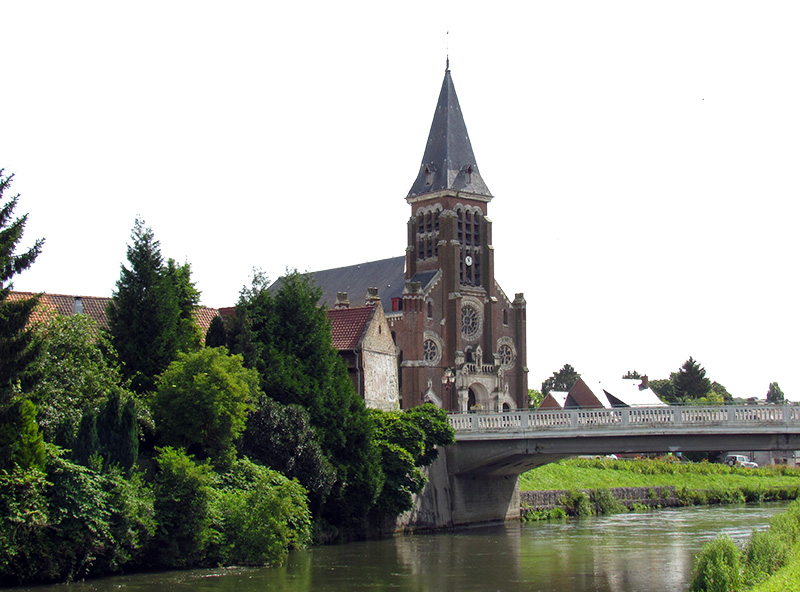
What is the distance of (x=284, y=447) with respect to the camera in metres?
38.8

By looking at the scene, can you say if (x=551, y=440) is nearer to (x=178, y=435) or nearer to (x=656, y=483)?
(x=178, y=435)

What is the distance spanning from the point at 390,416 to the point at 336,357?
168 inches

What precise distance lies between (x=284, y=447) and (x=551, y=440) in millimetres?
13292

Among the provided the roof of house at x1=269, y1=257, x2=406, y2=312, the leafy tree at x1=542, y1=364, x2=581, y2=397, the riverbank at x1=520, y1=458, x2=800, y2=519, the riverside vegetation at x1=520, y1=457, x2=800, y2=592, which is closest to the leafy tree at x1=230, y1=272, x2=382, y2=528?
the riverside vegetation at x1=520, y1=457, x2=800, y2=592

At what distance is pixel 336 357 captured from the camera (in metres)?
44.1

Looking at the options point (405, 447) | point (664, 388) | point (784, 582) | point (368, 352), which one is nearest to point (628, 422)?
point (405, 447)

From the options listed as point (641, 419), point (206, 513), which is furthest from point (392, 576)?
point (641, 419)

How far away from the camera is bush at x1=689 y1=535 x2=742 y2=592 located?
22.6 meters

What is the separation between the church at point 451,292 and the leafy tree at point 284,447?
4614 cm

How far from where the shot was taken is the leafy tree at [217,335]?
4081 cm

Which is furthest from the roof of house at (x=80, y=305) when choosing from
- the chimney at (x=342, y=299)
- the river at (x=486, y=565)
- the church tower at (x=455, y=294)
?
the chimney at (x=342, y=299)

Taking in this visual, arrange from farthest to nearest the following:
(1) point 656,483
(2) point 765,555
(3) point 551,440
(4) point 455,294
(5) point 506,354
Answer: (5) point 506,354
(4) point 455,294
(1) point 656,483
(3) point 551,440
(2) point 765,555

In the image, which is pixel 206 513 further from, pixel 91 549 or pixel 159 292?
pixel 159 292

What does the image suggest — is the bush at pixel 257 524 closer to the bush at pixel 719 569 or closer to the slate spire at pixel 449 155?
the bush at pixel 719 569
